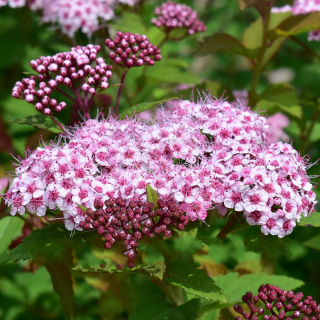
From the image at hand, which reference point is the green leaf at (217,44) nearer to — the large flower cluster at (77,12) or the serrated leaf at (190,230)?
the large flower cluster at (77,12)

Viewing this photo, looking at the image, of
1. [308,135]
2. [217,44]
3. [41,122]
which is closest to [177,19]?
[217,44]

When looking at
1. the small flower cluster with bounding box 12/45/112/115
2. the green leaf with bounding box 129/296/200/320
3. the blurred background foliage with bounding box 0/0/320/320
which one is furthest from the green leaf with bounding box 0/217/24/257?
the green leaf with bounding box 129/296/200/320

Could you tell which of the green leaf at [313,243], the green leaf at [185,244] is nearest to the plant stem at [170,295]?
the green leaf at [185,244]

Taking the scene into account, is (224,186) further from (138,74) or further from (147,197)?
(138,74)

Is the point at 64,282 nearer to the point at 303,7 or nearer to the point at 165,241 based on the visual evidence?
the point at 165,241

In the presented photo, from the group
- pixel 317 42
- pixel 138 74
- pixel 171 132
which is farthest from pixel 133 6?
pixel 171 132
